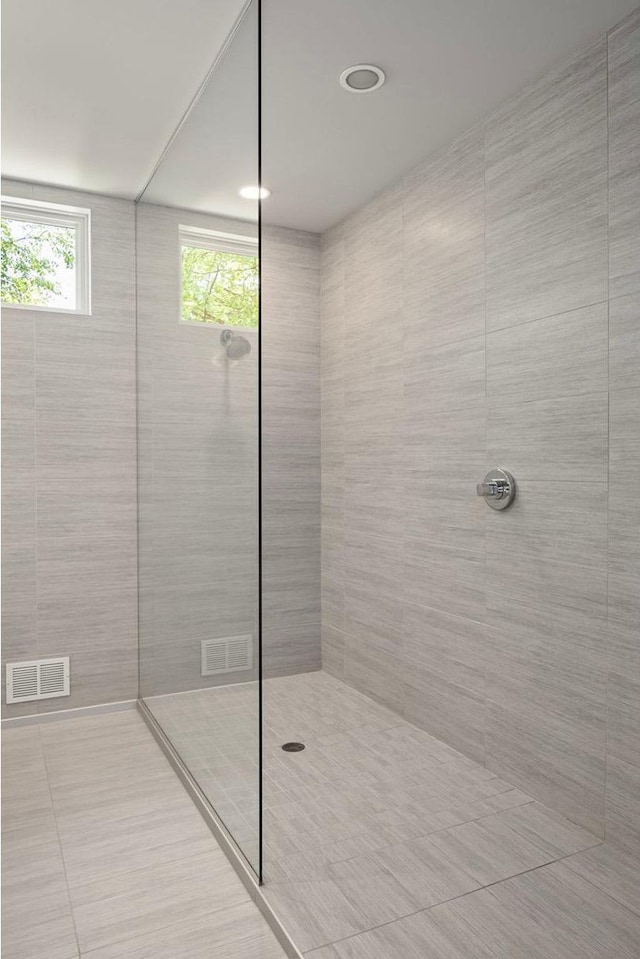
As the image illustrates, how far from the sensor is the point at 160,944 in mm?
1677

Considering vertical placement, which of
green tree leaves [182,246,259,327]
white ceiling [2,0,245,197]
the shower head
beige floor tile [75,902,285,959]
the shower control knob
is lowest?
beige floor tile [75,902,285,959]

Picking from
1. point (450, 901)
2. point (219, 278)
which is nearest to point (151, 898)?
point (450, 901)

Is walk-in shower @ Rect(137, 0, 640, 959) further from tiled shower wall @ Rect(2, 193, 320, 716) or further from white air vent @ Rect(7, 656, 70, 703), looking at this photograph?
white air vent @ Rect(7, 656, 70, 703)

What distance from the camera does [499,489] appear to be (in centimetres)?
244

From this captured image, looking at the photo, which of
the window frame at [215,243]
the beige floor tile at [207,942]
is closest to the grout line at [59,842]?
the beige floor tile at [207,942]

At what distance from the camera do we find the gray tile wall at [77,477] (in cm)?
310

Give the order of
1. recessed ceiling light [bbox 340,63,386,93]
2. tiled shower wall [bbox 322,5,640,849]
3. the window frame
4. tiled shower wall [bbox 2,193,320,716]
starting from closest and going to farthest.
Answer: the window frame
tiled shower wall [bbox 322,5,640,849]
recessed ceiling light [bbox 340,63,386,93]
tiled shower wall [bbox 2,193,320,716]

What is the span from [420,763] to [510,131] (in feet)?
7.98

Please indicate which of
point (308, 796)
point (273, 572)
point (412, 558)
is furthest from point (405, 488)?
point (308, 796)

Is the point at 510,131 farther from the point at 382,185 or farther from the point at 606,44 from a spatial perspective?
the point at 382,185

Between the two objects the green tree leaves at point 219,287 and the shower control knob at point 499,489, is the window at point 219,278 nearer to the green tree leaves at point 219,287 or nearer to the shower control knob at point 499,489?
the green tree leaves at point 219,287

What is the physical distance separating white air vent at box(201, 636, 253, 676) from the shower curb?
19.6 inches

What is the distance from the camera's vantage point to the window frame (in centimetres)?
190

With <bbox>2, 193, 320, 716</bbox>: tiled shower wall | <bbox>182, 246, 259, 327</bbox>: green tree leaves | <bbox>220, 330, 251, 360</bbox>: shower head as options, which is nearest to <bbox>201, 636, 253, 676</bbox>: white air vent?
<bbox>2, 193, 320, 716</bbox>: tiled shower wall
